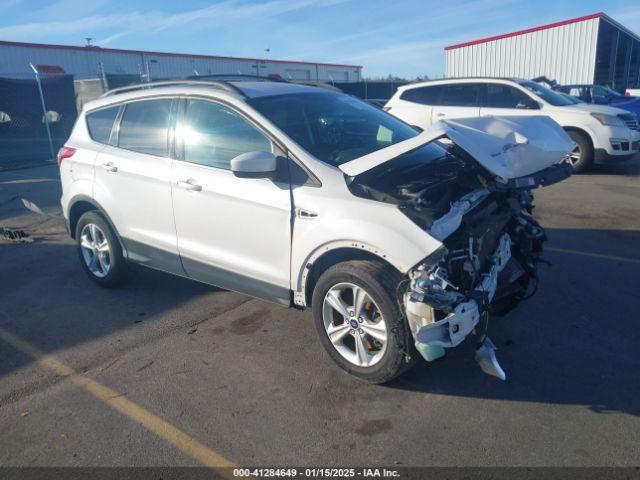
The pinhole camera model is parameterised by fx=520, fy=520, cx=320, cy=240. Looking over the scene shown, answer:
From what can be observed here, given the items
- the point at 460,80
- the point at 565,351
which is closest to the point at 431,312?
the point at 565,351

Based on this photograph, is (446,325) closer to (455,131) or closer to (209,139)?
(455,131)

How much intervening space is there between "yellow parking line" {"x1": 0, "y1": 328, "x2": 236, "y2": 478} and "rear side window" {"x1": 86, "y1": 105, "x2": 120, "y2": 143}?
2040 mm

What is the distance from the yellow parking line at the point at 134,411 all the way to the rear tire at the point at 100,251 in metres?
1.09

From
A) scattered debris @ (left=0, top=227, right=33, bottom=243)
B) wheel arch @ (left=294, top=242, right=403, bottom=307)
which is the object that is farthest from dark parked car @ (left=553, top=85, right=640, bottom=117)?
wheel arch @ (left=294, top=242, right=403, bottom=307)

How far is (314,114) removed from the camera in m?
4.25

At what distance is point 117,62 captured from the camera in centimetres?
3125

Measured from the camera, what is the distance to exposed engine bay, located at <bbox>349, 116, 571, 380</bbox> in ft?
9.76

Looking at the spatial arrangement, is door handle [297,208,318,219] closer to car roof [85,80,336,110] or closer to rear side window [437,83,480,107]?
car roof [85,80,336,110]

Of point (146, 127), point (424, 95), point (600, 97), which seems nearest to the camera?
point (146, 127)

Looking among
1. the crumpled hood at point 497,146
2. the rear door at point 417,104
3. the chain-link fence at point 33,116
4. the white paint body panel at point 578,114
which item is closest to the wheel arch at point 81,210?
the crumpled hood at point 497,146

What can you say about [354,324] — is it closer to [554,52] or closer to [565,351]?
[565,351]

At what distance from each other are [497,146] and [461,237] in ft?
2.25

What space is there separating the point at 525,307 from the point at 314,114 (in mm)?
2422

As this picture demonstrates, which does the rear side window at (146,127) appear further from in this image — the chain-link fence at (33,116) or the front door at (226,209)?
the chain-link fence at (33,116)
